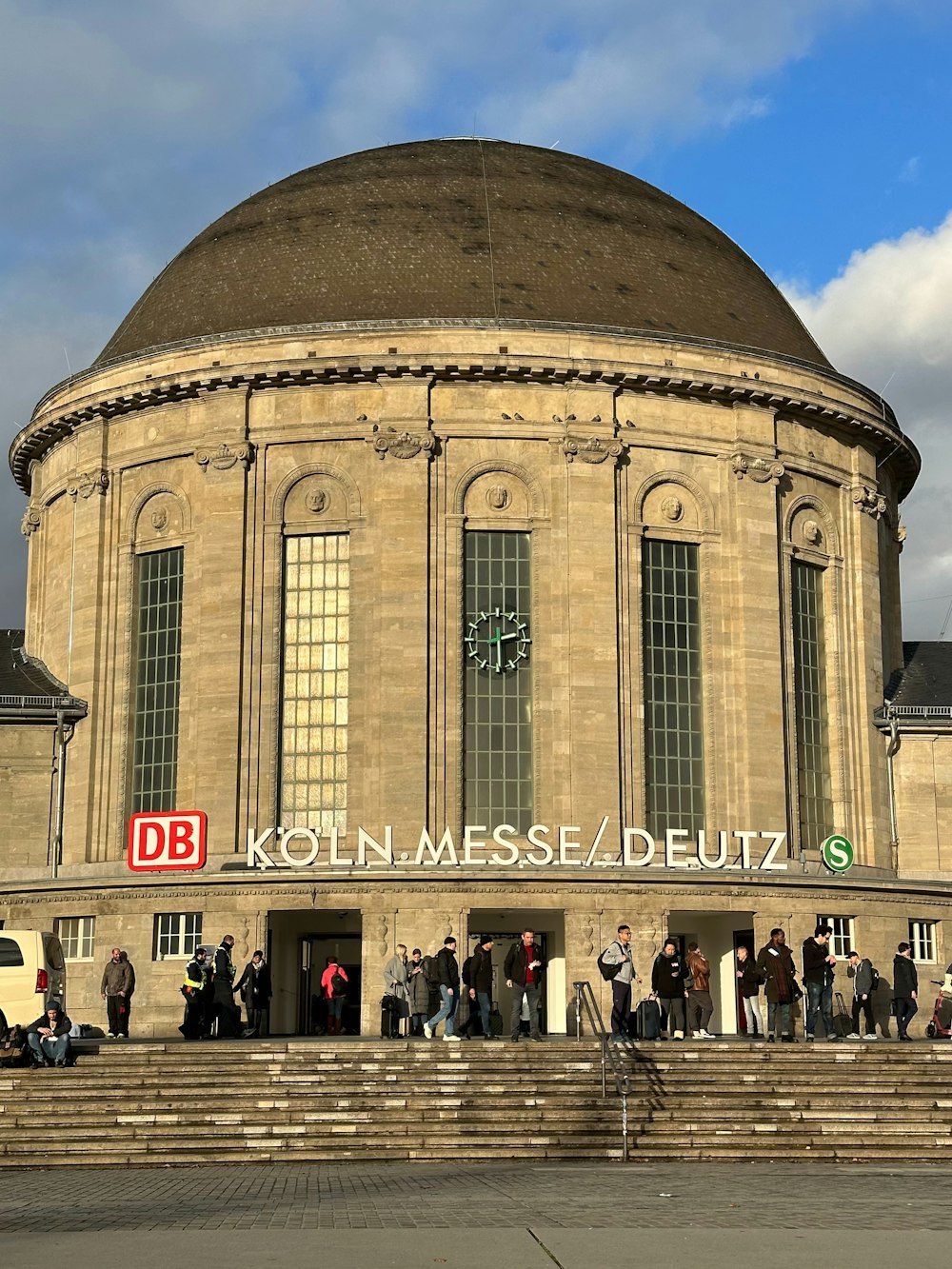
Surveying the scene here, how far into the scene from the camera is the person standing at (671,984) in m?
26.7

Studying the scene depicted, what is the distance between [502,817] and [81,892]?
9109 mm

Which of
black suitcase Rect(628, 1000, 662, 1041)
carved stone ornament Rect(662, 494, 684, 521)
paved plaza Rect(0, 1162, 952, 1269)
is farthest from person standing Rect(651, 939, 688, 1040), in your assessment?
carved stone ornament Rect(662, 494, 684, 521)

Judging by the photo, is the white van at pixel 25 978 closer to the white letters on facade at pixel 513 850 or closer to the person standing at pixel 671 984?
the white letters on facade at pixel 513 850

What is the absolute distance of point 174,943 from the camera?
37.6m

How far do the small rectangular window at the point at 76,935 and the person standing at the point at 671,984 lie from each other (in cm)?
1587

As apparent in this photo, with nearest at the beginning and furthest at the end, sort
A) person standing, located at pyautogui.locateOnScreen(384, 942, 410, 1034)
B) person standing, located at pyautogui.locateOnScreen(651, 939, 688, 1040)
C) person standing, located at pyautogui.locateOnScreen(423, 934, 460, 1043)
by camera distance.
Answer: person standing, located at pyautogui.locateOnScreen(651, 939, 688, 1040) < person standing, located at pyautogui.locateOnScreen(423, 934, 460, 1043) < person standing, located at pyautogui.locateOnScreen(384, 942, 410, 1034)

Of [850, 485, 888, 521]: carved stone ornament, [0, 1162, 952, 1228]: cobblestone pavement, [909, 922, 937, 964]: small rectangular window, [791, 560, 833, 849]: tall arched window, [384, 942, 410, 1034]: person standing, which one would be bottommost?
[0, 1162, 952, 1228]: cobblestone pavement

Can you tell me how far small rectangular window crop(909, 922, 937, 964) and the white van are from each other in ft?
65.4

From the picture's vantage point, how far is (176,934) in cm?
3766

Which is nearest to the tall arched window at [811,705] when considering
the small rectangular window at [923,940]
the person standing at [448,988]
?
the small rectangular window at [923,940]

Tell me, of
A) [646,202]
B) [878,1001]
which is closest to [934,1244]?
[878,1001]

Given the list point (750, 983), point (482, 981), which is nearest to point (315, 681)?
point (482, 981)

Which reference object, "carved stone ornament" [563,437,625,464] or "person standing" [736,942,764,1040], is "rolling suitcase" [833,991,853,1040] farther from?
"carved stone ornament" [563,437,625,464]

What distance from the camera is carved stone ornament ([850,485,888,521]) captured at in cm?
4366
